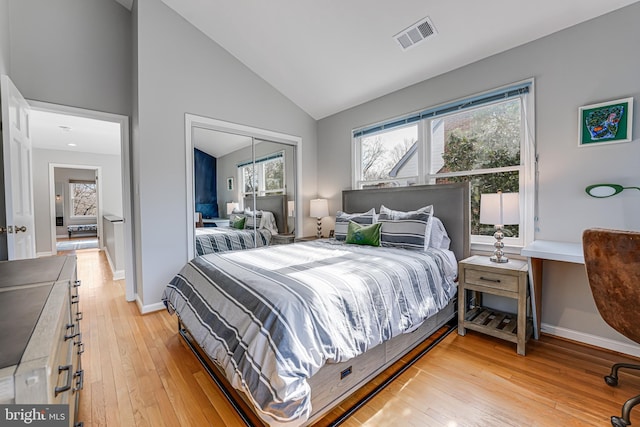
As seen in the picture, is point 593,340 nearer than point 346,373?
No

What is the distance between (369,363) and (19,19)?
4512 millimetres

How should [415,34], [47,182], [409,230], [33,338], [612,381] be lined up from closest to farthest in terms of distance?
[33,338] < [612,381] < [415,34] < [409,230] < [47,182]

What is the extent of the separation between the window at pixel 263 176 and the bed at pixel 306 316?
5.11 ft

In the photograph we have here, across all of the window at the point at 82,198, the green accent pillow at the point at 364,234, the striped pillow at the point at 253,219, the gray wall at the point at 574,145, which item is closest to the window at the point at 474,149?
the gray wall at the point at 574,145

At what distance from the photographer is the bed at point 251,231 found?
3494mm

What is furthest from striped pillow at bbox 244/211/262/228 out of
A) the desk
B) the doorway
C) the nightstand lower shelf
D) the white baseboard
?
the doorway

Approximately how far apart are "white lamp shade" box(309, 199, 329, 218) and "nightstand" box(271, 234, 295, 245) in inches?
19.6

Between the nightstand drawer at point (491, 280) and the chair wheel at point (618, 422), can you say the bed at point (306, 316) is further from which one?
the chair wheel at point (618, 422)

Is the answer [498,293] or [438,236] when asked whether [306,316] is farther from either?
[438,236]

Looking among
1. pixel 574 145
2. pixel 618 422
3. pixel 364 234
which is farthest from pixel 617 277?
pixel 364 234

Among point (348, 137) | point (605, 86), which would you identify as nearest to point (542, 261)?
point (605, 86)

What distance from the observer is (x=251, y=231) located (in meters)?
3.97

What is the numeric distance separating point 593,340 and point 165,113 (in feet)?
15.1

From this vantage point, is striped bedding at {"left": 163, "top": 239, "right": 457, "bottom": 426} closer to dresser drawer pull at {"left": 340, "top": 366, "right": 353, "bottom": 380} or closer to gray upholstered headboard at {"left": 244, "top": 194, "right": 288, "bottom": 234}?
dresser drawer pull at {"left": 340, "top": 366, "right": 353, "bottom": 380}
